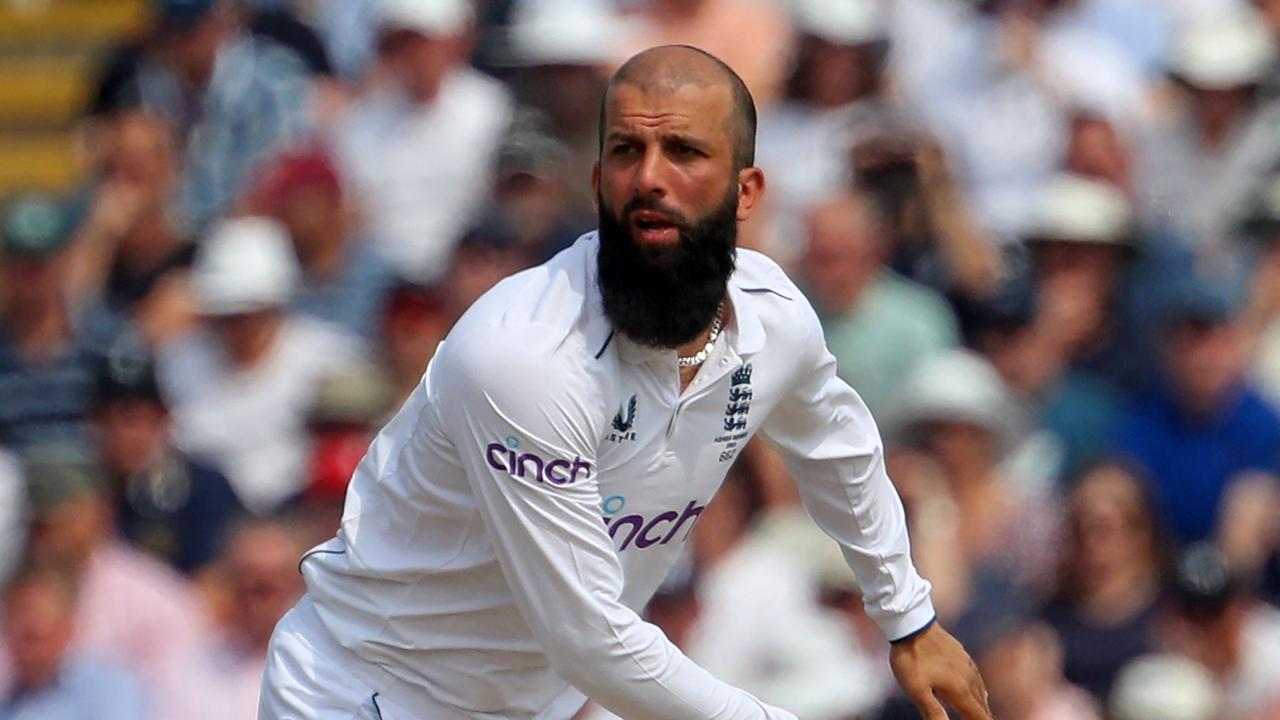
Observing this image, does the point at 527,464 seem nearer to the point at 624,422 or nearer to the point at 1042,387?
the point at 624,422

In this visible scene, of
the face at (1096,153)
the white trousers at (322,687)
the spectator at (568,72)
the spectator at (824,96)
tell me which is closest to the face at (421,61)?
the spectator at (568,72)

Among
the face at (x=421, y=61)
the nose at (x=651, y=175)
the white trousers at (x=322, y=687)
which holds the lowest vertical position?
the face at (x=421, y=61)

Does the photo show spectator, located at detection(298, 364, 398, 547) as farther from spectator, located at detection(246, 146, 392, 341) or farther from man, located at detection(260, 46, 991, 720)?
man, located at detection(260, 46, 991, 720)

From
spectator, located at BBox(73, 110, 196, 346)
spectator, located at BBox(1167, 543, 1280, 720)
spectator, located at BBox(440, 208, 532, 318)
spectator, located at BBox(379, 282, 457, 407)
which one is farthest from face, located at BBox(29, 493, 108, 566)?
spectator, located at BBox(1167, 543, 1280, 720)

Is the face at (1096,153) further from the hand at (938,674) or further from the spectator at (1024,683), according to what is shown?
the hand at (938,674)

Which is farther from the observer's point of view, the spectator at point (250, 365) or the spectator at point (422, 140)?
the spectator at point (422, 140)

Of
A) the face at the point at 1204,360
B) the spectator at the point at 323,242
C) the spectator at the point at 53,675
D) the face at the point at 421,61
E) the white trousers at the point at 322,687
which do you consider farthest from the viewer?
the face at the point at 421,61

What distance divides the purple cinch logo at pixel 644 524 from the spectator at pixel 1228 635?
305 centimetres

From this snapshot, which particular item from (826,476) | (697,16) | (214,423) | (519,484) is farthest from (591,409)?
(697,16)

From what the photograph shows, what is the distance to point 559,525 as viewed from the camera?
3680 mm

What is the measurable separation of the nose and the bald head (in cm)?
10

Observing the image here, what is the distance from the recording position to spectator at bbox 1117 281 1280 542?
23.1ft

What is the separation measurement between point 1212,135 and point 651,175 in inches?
180

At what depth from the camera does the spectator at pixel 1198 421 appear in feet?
23.1
